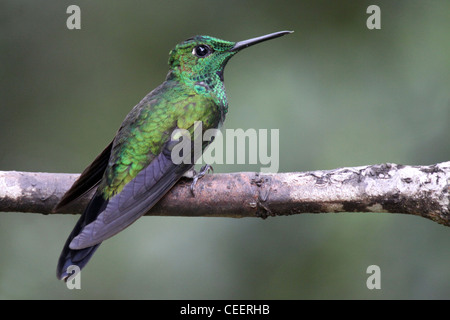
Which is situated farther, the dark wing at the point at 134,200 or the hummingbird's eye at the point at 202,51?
the hummingbird's eye at the point at 202,51

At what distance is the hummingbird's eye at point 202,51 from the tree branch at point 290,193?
78cm

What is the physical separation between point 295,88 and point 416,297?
1.78m

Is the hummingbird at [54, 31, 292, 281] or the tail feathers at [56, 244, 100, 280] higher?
the hummingbird at [54, 31, 292, 281]

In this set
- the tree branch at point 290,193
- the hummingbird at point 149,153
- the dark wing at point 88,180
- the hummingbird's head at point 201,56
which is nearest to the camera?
the tree branch at point 290,193

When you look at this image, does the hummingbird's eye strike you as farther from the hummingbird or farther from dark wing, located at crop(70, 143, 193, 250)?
dark wing, located at crop(70, 143, 193, 250)

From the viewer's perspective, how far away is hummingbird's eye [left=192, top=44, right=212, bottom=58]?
11.3 ft

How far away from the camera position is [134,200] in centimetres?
293

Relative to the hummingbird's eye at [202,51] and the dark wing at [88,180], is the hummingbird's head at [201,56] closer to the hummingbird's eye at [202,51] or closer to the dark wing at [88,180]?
the hummingbird's eye at [202,51]

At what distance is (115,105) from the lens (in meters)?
5.11

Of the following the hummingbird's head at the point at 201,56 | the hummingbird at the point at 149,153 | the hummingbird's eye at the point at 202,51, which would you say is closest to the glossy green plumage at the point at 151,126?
the hummingbird at the point at 149,153

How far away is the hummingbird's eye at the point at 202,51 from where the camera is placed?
344 centimetres

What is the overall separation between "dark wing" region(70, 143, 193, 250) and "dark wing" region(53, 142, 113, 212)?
210 millimetres

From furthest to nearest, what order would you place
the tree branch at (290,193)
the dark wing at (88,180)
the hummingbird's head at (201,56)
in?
the hummingbird's head at (201,56) → the dark wing at (88,180) → the tree branch at (290,193)

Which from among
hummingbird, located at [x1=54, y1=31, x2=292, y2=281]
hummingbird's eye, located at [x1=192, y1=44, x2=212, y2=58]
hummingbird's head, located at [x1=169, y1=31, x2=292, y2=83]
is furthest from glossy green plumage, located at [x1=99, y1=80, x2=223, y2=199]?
hummingbird's eye, located at [x1=192, y1=44, x2=212, y2=58]
